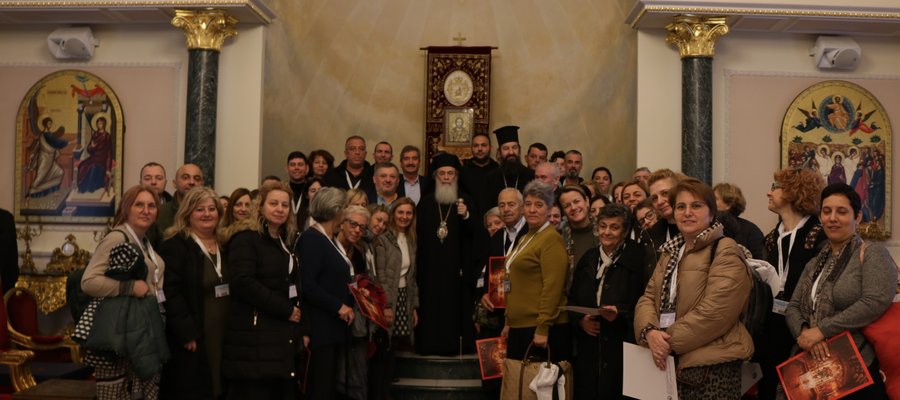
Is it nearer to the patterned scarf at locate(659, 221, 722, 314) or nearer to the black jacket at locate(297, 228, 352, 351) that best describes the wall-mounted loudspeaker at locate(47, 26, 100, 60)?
the black jacket at locate(297, 228, 352, 351)

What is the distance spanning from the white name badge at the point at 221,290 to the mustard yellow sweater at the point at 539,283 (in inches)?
68.2

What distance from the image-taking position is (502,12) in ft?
38.1

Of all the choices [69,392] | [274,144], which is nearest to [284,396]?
[69,392]

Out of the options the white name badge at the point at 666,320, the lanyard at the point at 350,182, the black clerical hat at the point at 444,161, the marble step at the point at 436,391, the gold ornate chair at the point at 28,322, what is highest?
the black clerical hat at the point at 444,161

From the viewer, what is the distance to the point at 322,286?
5754 mm

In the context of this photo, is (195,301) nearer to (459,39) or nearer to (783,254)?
(783,254)

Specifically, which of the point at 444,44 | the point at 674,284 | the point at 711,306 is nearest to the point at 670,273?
the point at 674,284

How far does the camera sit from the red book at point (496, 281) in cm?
606

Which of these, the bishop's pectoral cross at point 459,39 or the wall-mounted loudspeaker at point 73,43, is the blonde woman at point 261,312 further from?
the bishop's pectoral cross at point 459,39

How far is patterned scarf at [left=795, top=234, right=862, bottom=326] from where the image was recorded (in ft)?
14.2

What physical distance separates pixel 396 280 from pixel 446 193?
1235mm


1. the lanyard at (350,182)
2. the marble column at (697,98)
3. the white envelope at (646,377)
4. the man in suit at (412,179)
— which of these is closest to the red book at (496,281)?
the white envelope at (646,377)

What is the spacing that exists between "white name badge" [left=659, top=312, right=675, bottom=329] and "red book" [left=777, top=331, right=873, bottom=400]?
0.60m

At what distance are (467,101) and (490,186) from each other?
2.60 metres
